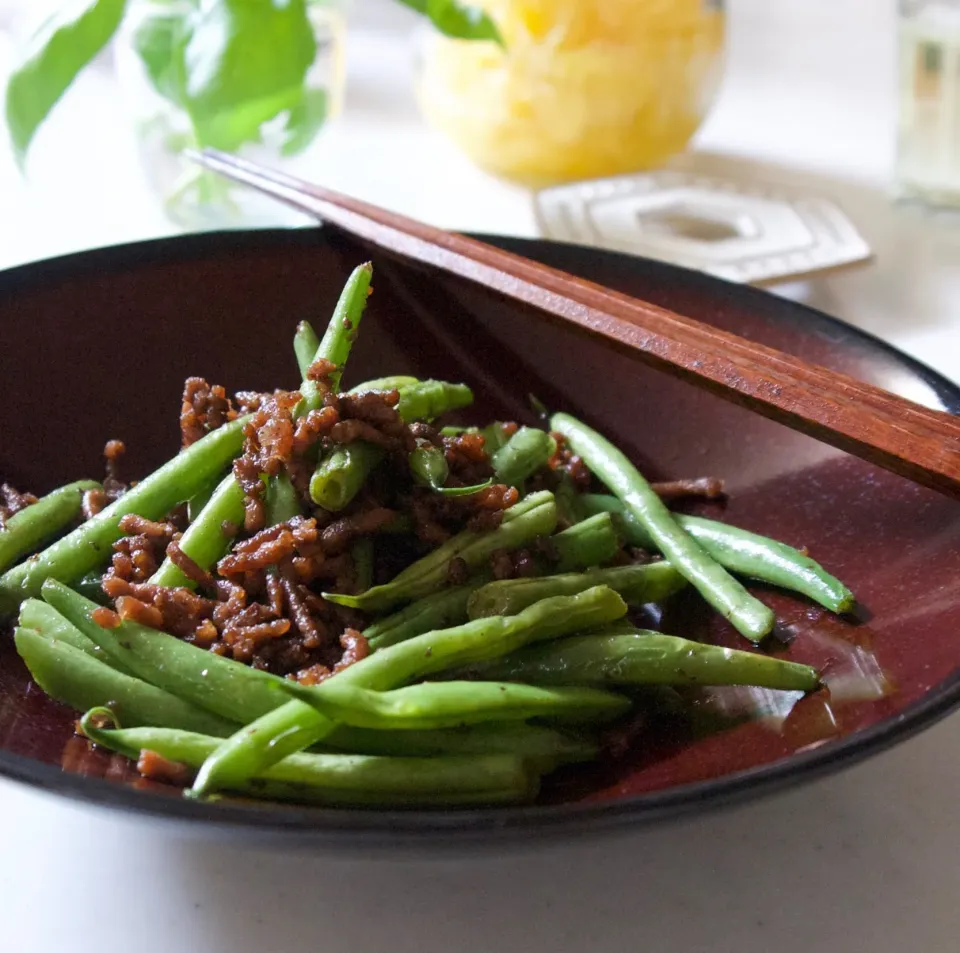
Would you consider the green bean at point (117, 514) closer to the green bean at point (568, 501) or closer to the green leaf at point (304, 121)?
the green bean at point (568, 501)

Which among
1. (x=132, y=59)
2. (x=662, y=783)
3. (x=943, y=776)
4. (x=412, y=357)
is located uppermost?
(x=132, y=59)

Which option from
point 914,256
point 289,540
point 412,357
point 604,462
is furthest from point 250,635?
point 914,256

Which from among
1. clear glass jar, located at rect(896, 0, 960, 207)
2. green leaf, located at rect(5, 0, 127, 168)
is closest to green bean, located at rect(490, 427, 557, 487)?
green leaf, located at rect(5, 0, 127, 168)

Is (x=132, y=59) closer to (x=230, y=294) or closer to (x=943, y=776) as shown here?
(x=230, y=294)

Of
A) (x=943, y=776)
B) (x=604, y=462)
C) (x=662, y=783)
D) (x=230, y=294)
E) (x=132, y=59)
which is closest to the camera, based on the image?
(x=662, y=783)

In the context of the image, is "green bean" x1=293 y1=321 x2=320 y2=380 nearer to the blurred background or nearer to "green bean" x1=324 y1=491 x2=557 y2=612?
"green bean" x1=324 y1=491 x2=557 y2=612

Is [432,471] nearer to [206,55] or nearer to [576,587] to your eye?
[576,587]
